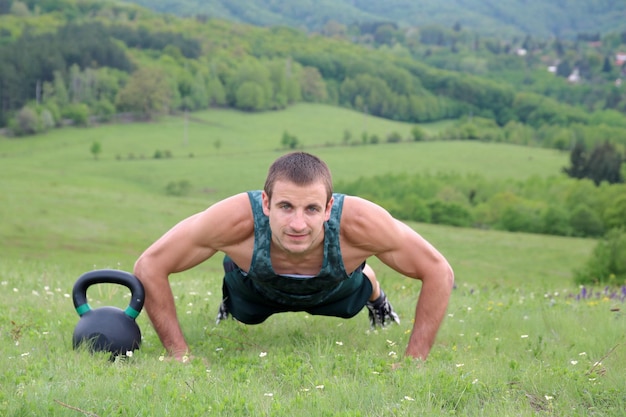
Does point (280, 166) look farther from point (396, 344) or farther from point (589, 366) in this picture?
point (589, 366)

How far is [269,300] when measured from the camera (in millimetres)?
6543

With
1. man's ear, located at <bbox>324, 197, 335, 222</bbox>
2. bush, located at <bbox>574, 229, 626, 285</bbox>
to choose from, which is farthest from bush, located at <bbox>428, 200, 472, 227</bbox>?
man's ear, located at <bbox>324, 197, 335, 222</bbox>

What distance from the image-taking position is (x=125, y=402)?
15.2ft

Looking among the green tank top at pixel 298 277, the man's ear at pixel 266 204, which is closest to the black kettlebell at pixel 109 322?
the green tank top at pixel 298 277

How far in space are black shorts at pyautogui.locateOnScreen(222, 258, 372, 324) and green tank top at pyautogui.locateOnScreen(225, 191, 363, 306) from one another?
0.06m

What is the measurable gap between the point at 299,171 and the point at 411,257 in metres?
1.32

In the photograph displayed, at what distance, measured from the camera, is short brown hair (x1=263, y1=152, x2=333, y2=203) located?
5.50 m

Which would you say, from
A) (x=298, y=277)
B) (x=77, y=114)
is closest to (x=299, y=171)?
(x=298, y=277)

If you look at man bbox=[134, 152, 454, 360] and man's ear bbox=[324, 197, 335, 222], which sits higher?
man's ear bbox=[324, 197, 335, 222]

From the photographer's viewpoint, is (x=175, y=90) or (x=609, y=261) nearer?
(x=609, y=261)

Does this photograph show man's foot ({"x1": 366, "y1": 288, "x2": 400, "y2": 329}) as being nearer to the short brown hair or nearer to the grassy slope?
the short brown hair

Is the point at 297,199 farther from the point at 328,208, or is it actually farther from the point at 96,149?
the point at 96,149

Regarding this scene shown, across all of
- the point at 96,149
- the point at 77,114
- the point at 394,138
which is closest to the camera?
the point at 96,149

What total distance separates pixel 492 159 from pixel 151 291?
133 meters
